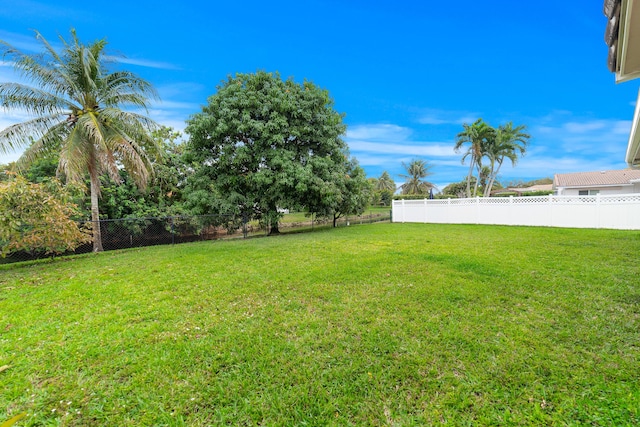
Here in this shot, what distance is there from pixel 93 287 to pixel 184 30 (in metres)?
9.92

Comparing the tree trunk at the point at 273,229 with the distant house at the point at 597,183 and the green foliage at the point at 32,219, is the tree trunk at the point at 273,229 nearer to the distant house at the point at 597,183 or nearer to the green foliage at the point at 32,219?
the green foliage at the point at 32,219

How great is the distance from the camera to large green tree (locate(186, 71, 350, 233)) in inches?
419

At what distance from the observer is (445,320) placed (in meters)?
2.95

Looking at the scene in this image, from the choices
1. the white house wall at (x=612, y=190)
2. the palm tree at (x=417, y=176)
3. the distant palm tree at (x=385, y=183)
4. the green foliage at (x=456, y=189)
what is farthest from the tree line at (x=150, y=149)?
the green foliage at (x=456, y=189)

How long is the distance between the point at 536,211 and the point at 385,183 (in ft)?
108

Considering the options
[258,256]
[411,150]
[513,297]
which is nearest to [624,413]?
[513,297]

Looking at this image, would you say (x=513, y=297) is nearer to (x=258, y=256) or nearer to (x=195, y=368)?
(x=195, y=368)

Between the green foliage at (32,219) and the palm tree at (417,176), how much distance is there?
3783 cm

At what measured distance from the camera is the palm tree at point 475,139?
2169 cm

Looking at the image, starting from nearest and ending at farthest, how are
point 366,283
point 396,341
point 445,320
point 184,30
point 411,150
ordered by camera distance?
1. point 396,341
2. point 445,320
3. point 366,283
4. point 184,30
5. point 411,150

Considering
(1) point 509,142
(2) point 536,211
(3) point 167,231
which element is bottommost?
(3) point 167,231

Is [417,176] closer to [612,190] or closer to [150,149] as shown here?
[612,190]

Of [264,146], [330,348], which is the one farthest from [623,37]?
[264,146]

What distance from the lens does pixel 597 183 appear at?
1923cm
